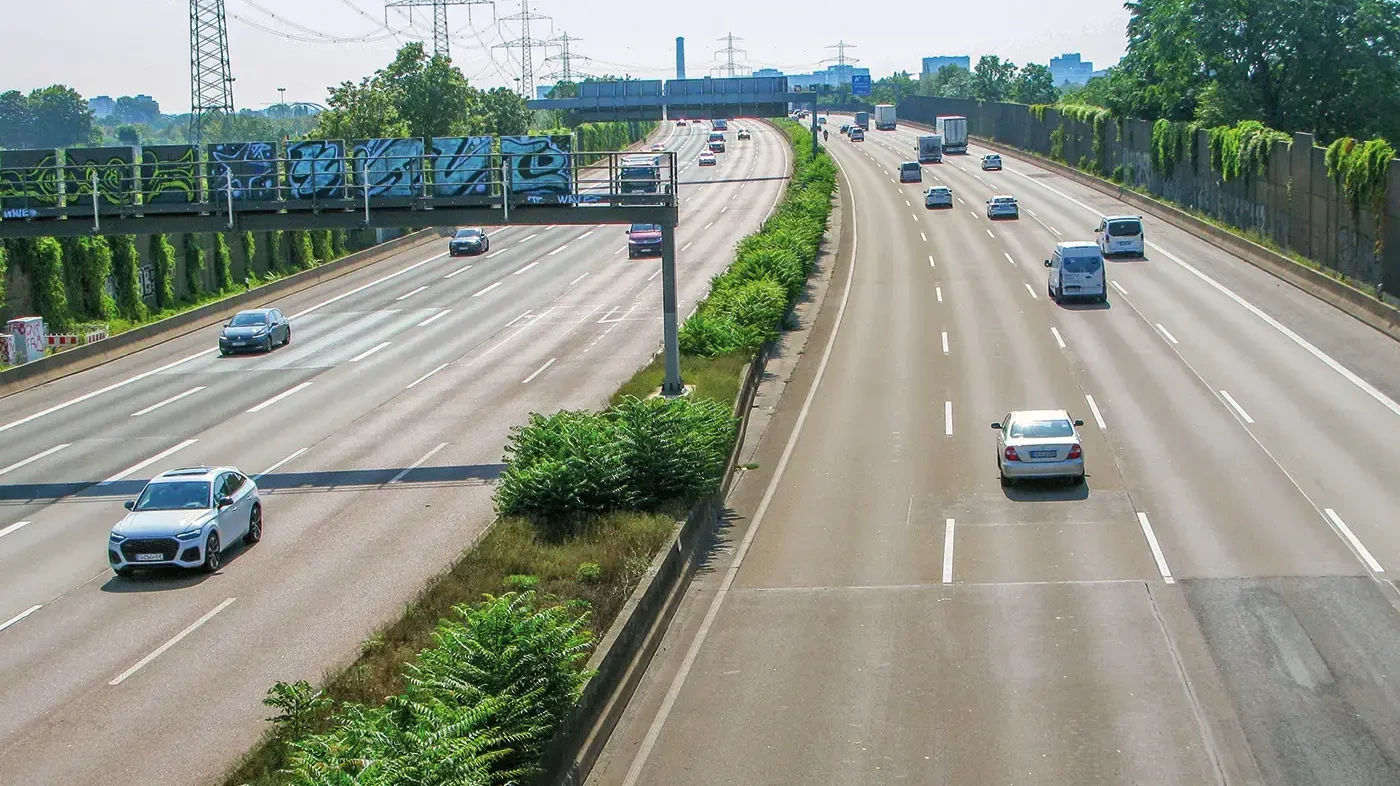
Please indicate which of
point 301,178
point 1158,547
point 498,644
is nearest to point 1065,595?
point 1158,547

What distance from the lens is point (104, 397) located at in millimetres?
44219

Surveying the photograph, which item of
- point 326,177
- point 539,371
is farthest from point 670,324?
point 539,371

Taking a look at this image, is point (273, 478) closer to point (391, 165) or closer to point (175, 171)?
point (391, 165)

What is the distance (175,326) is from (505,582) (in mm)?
39904

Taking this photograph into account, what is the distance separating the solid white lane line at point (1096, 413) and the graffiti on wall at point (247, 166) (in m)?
20.8

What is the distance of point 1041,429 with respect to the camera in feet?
95.8

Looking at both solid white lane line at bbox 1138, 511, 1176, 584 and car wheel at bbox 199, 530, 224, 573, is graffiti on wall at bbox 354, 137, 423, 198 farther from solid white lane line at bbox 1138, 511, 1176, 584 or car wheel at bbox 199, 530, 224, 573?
solid white lane line at bbox 1138, 511, 1176, 584

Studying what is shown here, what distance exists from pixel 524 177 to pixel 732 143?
129m

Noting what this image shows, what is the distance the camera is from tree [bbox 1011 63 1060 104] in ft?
604

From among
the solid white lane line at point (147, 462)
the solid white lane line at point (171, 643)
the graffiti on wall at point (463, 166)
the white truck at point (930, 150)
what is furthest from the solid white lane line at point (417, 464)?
the white truck at point (930, 150)

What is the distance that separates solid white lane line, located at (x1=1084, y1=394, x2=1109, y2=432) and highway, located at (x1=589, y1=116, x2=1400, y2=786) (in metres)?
0.14

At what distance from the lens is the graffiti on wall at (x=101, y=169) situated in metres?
37.2

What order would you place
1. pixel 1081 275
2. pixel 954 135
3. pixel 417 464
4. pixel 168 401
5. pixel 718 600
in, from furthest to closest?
pixel 954 135 < pixel 1081 275 < pixel 168 401 < pixel 417 464 < pixel 718 600

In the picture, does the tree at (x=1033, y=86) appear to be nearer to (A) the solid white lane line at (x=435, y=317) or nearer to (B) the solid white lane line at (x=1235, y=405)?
(A) the solid white lane line at (x=435, y=317)
